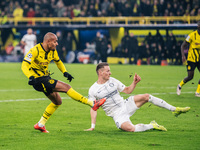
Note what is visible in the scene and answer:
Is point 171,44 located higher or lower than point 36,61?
lower

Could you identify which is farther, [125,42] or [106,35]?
[106,35]

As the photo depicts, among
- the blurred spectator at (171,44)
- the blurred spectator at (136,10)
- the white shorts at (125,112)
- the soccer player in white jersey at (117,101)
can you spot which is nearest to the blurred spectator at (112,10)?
the blurred spectator at (136,10)

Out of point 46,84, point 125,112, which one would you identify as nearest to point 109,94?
point 125,112

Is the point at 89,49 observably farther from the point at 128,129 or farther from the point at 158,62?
the point at 128,129

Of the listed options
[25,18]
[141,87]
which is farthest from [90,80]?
[25,18]

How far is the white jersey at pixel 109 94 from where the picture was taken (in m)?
8.54

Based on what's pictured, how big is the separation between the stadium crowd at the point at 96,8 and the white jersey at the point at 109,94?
76.8 feet

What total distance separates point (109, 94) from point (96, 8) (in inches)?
1095

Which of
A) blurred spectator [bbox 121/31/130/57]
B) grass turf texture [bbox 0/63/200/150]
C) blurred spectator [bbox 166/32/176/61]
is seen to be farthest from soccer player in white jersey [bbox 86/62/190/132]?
blurred spectator [bbox 121/31/130/57]

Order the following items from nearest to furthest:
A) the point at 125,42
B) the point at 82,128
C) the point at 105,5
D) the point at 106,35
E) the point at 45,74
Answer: the point at 45,74 → the point at 82,128 → the point at 125,42 → the point at 105,5 → the point at 106,35

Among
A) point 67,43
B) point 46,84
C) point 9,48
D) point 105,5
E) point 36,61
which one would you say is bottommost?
point 9,48

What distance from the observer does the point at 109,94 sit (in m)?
8.57

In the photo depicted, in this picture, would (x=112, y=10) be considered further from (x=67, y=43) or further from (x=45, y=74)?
(x=45, y=74)

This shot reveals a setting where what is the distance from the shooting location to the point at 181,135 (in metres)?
8.16
